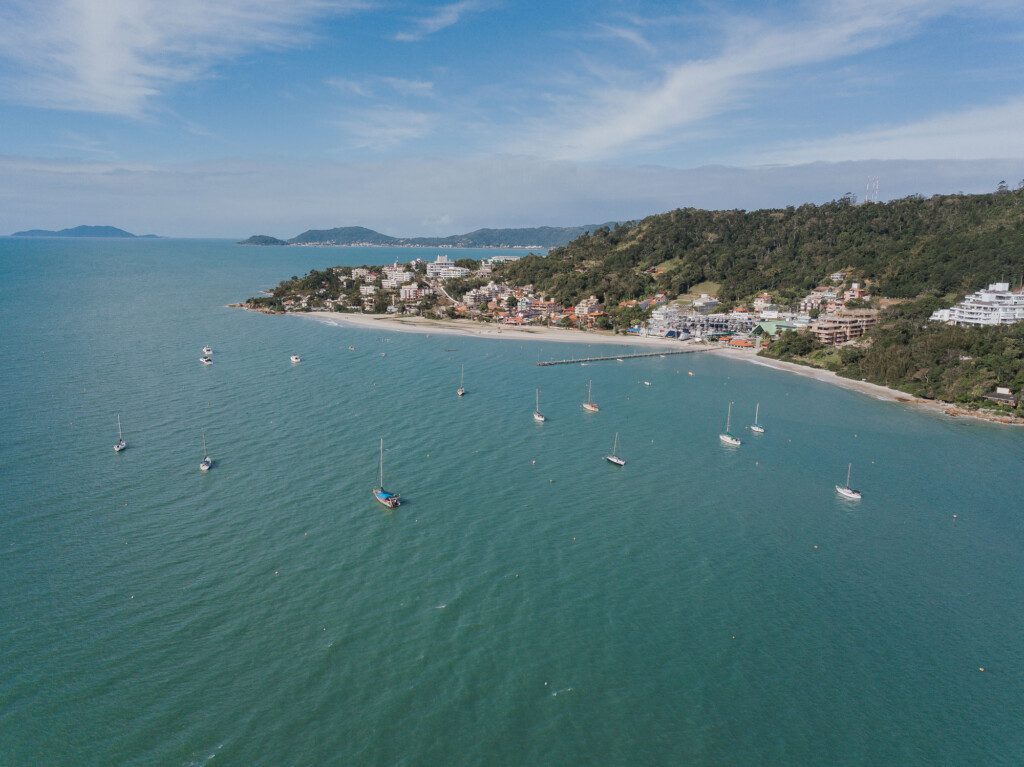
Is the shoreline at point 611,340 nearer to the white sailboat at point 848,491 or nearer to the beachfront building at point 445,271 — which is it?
the white sailboat at point 848,491

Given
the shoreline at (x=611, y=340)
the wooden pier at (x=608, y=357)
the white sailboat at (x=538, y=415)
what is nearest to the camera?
the white sailboat at (x=538, y=415)

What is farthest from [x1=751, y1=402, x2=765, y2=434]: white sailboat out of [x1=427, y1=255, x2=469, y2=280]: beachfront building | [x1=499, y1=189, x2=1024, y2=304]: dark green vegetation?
[x1=427, y1=255, x2=469, y2=280]: beachfront building

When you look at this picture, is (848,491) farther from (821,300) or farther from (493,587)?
(821,300)

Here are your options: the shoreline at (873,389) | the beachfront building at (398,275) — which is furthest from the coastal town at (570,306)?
the shoreline at (873,389)

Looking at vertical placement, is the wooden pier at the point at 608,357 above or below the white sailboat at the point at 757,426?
above

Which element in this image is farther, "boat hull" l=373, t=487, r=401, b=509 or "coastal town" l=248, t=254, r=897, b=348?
"coastal town" l=248, t=254, r=897, b=348

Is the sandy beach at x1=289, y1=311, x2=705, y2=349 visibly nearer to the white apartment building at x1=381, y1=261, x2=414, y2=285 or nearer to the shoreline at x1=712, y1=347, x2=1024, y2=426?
the shoreline at x1=712, y1=347, x2=1024, y2=426

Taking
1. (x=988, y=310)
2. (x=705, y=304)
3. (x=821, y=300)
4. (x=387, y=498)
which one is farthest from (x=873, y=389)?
(x=387, y=498)

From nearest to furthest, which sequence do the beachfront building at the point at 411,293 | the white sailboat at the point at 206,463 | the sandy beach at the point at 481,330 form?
the white sailboat at the point at 206,463 → the sandy beach at the point at 481,330 → the beachfront building at the point at 411,293
